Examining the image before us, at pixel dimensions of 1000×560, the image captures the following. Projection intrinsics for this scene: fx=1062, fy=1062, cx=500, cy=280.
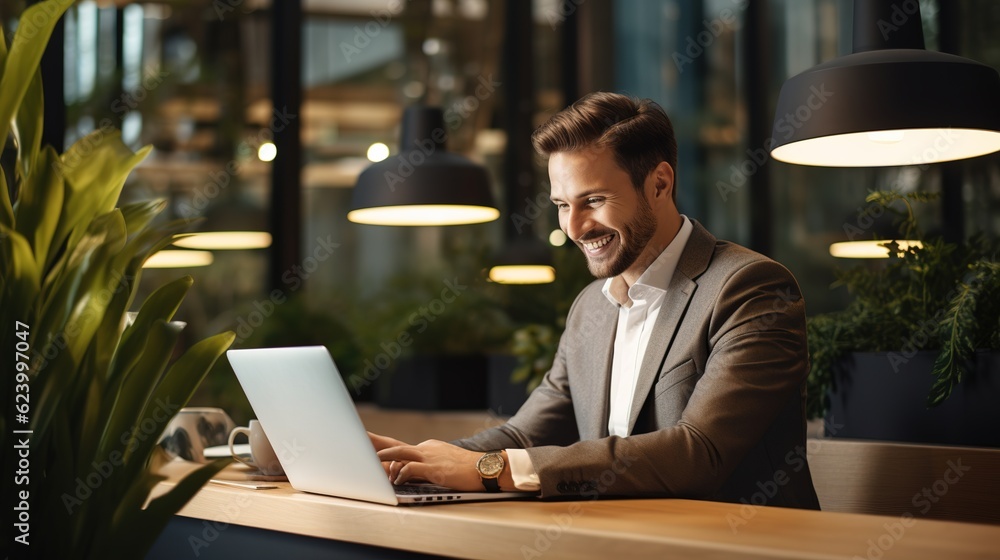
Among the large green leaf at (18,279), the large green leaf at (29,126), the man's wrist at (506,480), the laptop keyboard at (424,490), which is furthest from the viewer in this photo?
the man's wrist at (506,480)

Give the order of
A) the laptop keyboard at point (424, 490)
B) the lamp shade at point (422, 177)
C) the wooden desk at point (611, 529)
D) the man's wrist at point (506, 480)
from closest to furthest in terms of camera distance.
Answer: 1. the wooden desk at point (611, 529)
2. the laptop keyboard at point (424, 490)
3. the man's wrist at point (506, 480)
4. the lamp shade at point (422, 177)

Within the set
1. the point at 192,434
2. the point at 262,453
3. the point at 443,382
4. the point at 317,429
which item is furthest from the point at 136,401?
the point at 443,382

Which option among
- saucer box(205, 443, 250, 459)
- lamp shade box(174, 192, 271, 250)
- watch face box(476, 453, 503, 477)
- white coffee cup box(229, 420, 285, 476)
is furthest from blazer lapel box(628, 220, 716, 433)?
lamp shade box(174, 192, 271, 250)

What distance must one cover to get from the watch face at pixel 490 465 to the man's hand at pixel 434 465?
1cm

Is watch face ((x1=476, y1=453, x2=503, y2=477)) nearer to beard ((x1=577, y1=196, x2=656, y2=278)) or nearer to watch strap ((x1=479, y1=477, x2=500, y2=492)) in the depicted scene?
watch strap ((x1=479, y1=477, x2=500, y2=492))

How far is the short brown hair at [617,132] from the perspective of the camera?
2.32 metres

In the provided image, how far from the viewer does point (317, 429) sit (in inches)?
67.3

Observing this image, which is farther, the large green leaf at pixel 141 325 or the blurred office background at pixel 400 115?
the blurred office background at pixel 400 115

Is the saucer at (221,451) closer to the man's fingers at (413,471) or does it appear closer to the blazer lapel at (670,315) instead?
the man's fingers at (413,471)

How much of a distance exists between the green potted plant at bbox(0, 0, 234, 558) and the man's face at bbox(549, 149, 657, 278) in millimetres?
1026

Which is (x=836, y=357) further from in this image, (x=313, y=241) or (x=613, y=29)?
(x=613, y=29)
